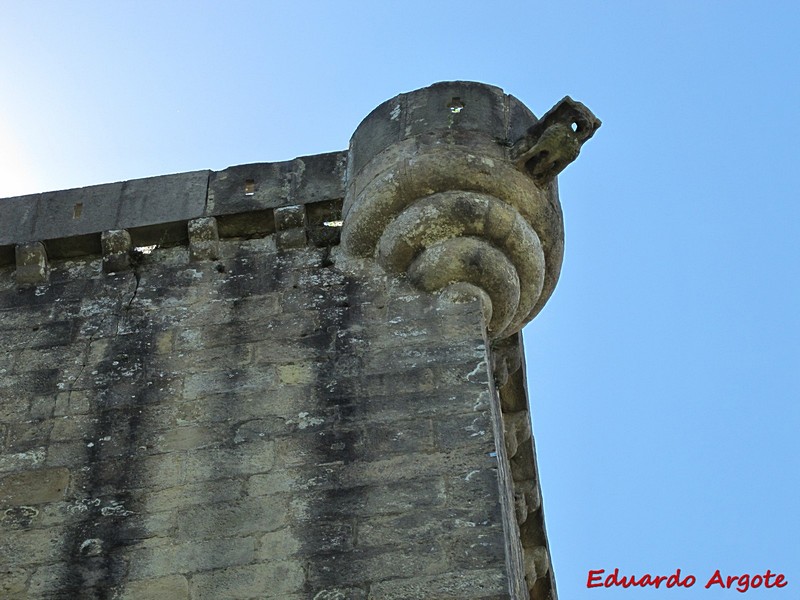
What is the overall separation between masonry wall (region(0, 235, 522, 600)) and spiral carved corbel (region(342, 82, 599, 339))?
0.18 meters

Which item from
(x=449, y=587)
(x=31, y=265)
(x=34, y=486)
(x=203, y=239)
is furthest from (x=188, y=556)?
(x=31, y=265)

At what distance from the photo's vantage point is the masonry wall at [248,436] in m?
5.94

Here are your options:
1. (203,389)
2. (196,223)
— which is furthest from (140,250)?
(203,389)

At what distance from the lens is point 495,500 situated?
6.01 m

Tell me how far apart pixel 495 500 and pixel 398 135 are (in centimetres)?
226

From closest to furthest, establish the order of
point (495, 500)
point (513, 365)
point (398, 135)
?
point (495, 500), point (398, 135), point (513, 365)

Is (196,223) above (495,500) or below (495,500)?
above

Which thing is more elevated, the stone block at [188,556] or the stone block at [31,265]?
Result: the stone block at [31,265]

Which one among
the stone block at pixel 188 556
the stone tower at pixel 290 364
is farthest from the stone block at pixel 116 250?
the stone block at pixel 188 556

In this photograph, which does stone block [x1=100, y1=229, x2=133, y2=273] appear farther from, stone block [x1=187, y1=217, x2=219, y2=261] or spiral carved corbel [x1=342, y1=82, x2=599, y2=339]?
spiral carved corbel [x1=342, y1=82, x2=599, y2=339]

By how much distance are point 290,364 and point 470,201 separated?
1.16 meters

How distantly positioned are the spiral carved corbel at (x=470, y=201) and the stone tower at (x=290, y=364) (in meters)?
0.01

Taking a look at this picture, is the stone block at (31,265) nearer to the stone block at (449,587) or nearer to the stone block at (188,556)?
the stone block at (188,556)

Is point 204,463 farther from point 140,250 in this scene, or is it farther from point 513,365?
point 513,365
